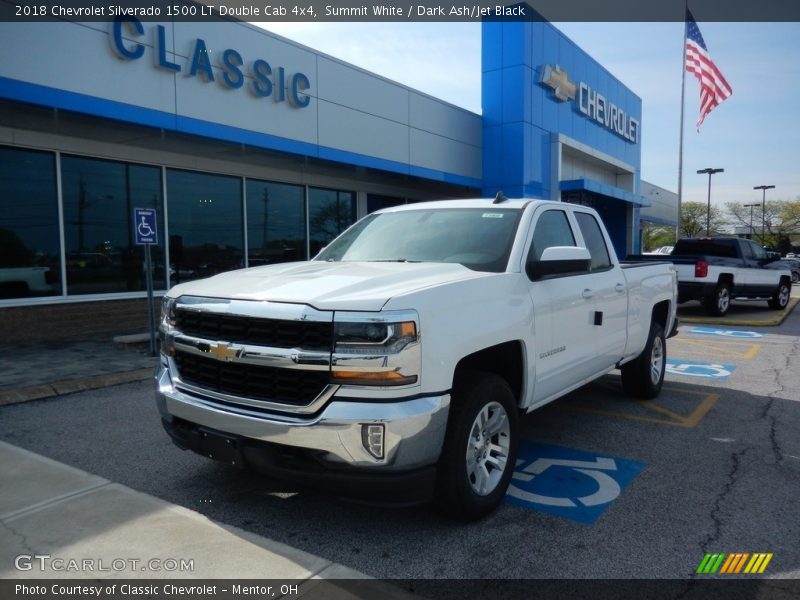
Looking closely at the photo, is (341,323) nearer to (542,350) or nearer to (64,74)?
(542,350)

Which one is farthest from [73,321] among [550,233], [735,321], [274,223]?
[735,321]

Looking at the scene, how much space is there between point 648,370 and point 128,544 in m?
5.09

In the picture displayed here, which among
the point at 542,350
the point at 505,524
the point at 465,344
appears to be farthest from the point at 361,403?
the point at 542,350

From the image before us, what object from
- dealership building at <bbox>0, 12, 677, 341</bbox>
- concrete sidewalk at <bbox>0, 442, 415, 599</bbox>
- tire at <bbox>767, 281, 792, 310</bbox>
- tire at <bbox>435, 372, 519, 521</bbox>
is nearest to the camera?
concrete sidewalk at <bbox>0, 442, 415, 599</bbox>

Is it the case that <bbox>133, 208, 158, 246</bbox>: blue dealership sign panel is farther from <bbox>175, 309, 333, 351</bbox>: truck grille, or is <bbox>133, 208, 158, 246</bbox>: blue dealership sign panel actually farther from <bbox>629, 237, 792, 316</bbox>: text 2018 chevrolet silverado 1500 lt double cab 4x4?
<bbox>629, 237, 792, 316</bbox>: text 2018 chevrolet silverado 1500 lt double cab 4x4

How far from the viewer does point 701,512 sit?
3654mm

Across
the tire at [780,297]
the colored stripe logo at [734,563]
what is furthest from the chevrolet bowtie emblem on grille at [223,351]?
the tire at [780,297]

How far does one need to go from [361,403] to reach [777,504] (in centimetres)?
278

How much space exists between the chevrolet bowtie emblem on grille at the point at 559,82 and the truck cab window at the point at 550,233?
15.3 meters

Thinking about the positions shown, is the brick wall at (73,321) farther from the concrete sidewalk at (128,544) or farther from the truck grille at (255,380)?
the truck grille at (255,380)

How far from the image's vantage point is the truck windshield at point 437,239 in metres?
4.10

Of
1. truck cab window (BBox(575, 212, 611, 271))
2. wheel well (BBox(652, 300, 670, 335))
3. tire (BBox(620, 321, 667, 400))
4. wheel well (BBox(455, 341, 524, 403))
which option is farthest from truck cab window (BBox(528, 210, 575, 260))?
wheel well (BBox(652, 300, 670, 335))

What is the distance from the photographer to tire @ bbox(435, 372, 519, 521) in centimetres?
321

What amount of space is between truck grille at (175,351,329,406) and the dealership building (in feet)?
17.4
